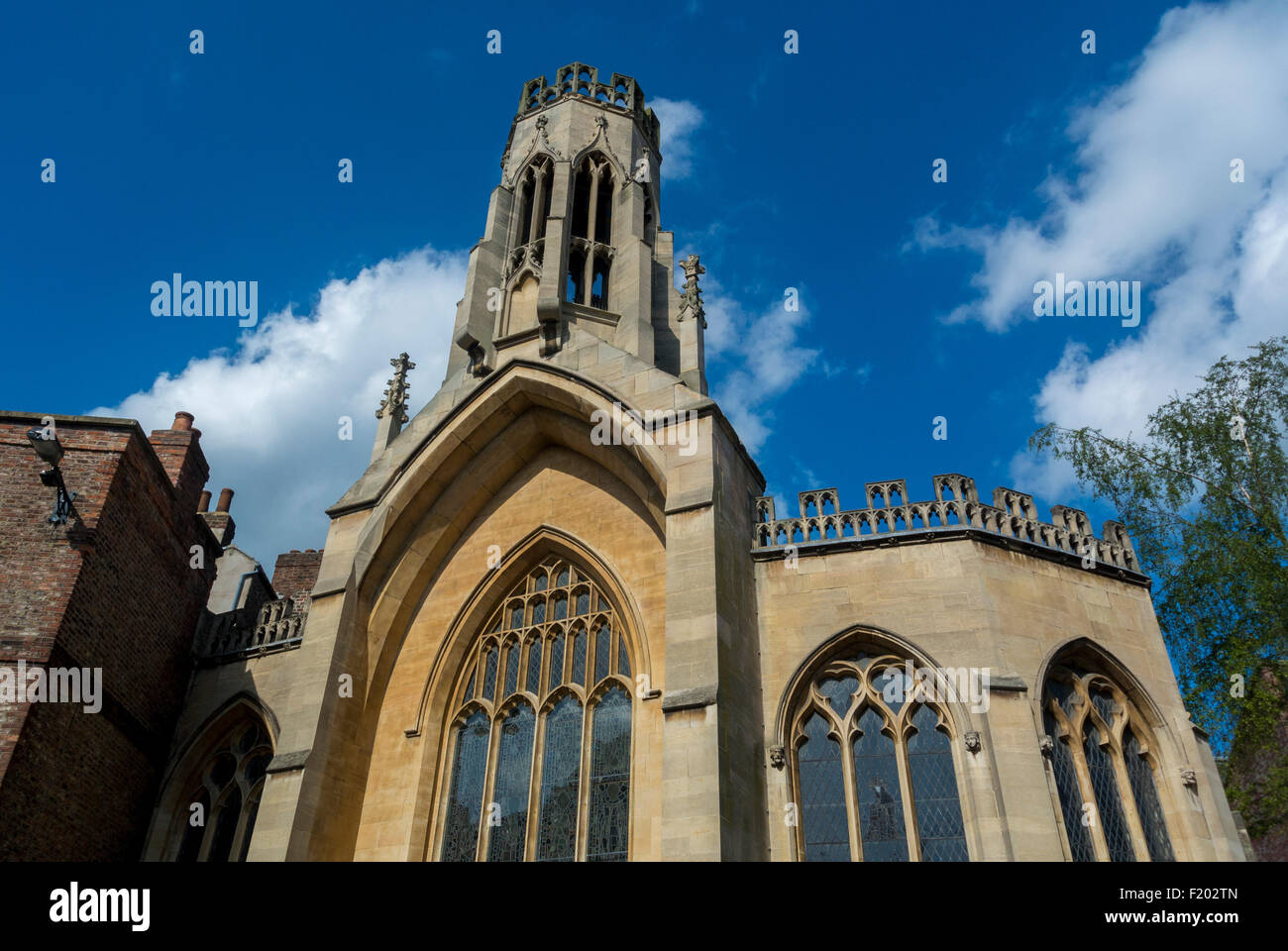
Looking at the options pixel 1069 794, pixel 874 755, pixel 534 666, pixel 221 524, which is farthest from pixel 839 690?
pixel 221 524

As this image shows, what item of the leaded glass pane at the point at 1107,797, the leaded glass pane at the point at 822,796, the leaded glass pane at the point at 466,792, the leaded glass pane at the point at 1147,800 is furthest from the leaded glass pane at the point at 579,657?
the leaded glass pane at the point at 1147,800

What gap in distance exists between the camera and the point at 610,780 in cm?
1286

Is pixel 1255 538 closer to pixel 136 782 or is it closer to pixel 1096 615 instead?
pixel 1096 615

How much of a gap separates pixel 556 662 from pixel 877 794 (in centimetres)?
497

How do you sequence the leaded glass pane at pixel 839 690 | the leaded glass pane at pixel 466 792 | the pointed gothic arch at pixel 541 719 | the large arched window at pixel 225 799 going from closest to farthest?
the leaded glass pane at pixel 839 690 < the pointed gothic arch at pixel 541 719 < the leaded glass pane at pixel 466 792 < the large arched window at pixel 225 799

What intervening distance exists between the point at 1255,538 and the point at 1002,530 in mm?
6413

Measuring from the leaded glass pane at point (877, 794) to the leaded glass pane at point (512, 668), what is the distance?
506cm

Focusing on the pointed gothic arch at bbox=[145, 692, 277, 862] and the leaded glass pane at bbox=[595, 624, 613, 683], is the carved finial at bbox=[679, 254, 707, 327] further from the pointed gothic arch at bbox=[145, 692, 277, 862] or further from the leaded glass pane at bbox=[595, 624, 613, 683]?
the pointed gothic arch at bbox=[145, 692, 277, 862]

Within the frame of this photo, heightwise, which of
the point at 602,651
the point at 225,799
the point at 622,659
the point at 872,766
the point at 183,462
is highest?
the point at 183,462

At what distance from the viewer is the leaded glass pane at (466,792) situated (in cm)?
1348

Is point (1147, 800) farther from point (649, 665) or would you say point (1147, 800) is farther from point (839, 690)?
point (649, 665)

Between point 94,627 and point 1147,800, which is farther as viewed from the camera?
point 94,627

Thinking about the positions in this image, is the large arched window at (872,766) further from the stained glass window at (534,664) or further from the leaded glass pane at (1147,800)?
the stained glass window at (534,664)
